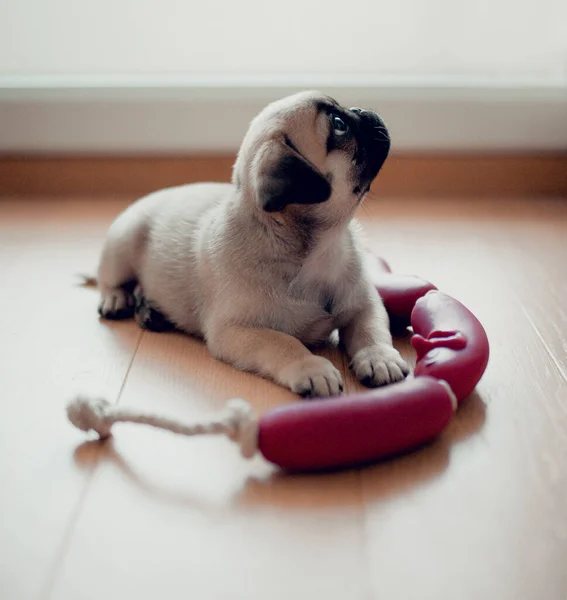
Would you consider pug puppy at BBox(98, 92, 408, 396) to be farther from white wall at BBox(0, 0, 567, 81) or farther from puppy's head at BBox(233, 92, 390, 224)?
white wall at BBox(0, 0, 567, 81)

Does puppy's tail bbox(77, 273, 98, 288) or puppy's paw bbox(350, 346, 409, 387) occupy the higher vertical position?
puppy's paw bbox(350, 346, 409, 387)

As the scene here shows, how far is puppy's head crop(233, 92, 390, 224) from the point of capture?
1579 mm

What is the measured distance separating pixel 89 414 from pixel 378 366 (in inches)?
21.3

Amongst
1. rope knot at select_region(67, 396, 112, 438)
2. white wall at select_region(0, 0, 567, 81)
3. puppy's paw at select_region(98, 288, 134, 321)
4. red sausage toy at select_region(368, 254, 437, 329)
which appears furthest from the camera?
white wall at select_region(0, 0, 567, 81)

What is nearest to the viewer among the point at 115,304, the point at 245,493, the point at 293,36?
the point at 245,493

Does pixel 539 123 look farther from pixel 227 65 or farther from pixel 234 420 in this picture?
pixel 234 420

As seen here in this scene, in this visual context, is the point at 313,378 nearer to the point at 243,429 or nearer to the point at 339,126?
the point at 243,429

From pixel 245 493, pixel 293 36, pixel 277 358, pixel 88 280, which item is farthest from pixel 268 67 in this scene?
pixel 245 493

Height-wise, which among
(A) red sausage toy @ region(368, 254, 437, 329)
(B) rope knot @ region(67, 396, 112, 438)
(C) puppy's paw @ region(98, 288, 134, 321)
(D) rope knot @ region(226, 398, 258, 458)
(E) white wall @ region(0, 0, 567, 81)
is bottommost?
(C) puppy's paw @ region(98, 288, 134, 321)

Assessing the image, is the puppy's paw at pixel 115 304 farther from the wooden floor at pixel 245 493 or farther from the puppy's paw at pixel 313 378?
the puppy's paw at pixel 313 378

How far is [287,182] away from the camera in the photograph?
5.06ft

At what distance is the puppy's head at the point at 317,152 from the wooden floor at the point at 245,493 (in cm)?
36

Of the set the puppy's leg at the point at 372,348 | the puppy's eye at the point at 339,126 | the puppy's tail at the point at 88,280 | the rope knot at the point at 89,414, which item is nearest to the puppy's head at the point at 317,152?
the puppy's eye at the point at 339,126

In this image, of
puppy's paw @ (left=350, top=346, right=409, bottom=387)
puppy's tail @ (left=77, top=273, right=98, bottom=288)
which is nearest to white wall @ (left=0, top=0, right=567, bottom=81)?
puppy's tail @ (left=77, top=273, right=98, bottom=288)
